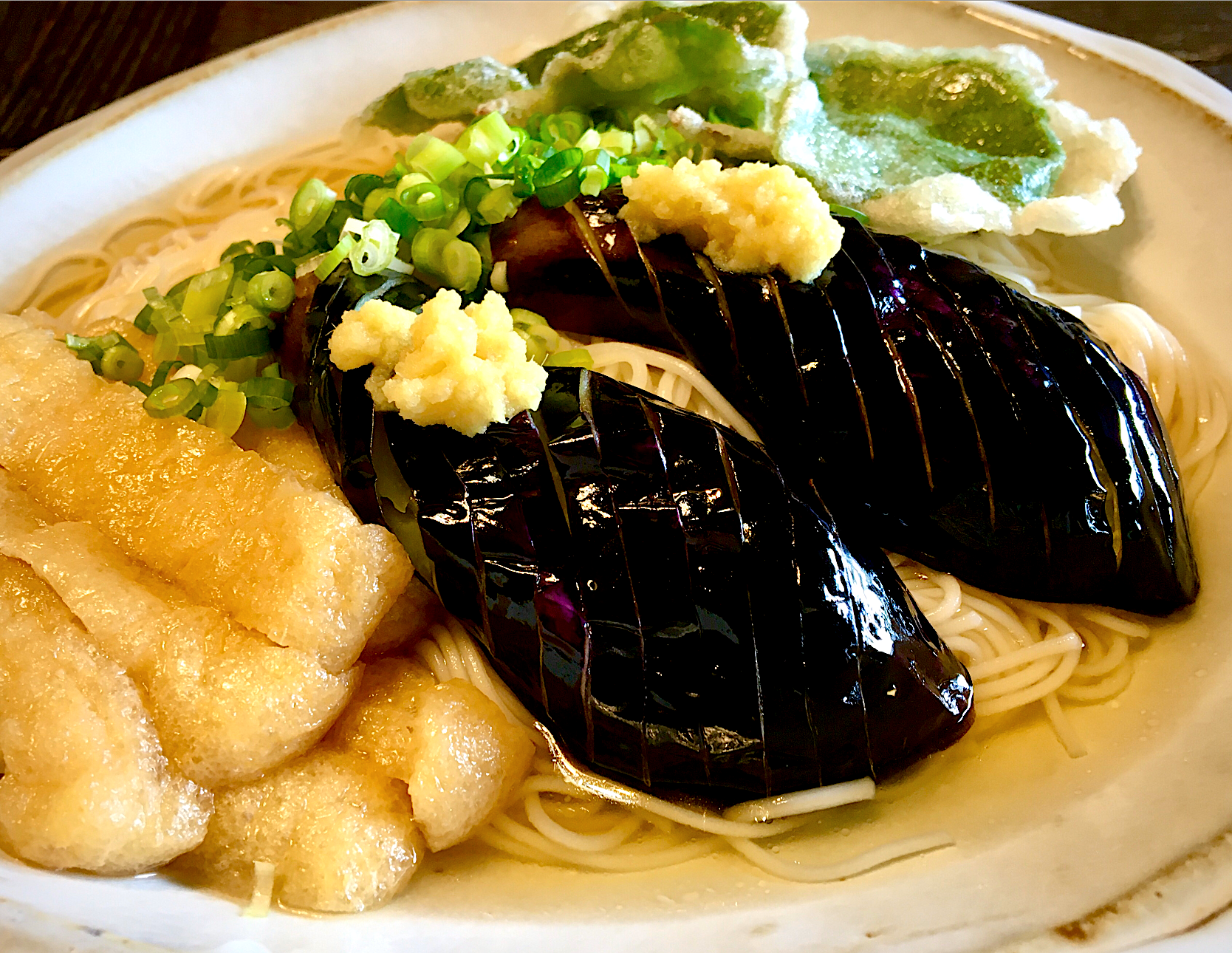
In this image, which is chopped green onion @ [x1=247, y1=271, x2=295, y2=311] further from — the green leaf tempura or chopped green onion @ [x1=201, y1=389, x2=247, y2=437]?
the green leaf tempura

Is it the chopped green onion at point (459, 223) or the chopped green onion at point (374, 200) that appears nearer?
the chopped green onion at point (459, 223)

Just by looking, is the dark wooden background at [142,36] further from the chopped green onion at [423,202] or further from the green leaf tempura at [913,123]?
the chopped green onion at [423,202]

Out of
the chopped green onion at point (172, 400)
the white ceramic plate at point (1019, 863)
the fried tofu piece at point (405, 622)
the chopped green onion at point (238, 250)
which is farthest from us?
the chopped green onion at point (238, 250)

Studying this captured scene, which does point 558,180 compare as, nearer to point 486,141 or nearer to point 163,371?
point 486,141

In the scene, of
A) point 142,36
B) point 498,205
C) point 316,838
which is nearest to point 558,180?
point 498,205

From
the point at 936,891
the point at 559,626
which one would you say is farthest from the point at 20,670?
the point at 936,891

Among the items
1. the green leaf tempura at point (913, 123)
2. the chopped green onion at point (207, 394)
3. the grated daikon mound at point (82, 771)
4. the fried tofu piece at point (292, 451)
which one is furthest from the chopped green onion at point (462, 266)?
the grated daikon mound at point (82, 771)
